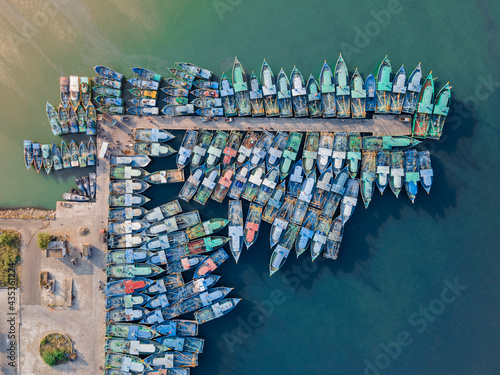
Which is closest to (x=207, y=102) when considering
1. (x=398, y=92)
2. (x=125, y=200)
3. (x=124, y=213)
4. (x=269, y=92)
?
(x=269, y=92)

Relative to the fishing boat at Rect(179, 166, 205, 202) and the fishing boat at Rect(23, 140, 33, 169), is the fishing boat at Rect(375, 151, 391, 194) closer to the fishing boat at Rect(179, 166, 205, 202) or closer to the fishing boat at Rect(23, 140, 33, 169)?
the fishing boat at Rect(179, 166, 205, 202)

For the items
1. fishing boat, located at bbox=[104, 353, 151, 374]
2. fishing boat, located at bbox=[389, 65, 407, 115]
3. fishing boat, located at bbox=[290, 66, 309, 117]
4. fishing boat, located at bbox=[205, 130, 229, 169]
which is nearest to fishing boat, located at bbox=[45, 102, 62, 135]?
fishing boat, located at bbox=[205, 130, 229, 169]

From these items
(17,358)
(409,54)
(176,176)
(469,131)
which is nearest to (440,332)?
(469,131)

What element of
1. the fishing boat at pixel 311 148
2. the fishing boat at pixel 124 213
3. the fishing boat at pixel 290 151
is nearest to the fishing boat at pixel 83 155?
the fishing boat at pixel 124 213

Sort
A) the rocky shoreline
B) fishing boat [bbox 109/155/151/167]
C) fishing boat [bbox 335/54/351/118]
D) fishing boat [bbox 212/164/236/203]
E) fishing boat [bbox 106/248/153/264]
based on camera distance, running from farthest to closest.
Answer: the rocky shoreline
fishing boat [bbox 109/155/151/167]
fishing boat [bbox 106/248/153/264]
fishing boat [bbox 212/164/236/203]
fishing boat [bbox 335/54/351/118]

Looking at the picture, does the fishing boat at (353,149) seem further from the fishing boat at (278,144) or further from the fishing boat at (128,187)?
the fishing boat at (128,187)

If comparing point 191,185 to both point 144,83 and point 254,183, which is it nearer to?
point 254,183

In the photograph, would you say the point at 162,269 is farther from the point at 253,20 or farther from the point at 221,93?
the point at 253,20
